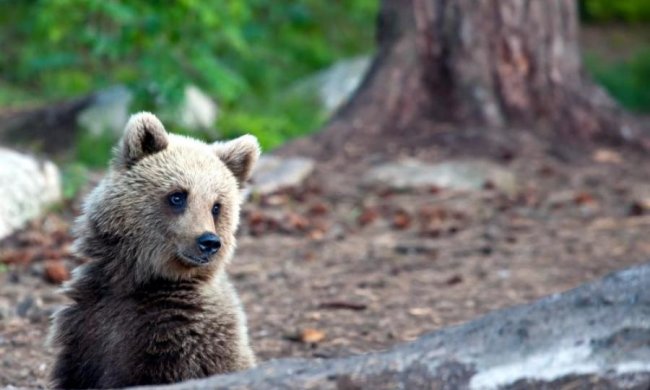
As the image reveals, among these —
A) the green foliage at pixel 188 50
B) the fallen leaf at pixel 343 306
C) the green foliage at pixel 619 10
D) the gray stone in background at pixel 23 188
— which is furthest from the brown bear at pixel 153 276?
the green foliage at pixel 619 10

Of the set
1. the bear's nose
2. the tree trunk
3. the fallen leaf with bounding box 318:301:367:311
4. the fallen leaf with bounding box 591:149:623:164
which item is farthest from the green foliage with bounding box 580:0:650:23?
the bear's nose

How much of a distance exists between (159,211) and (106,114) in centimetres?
626

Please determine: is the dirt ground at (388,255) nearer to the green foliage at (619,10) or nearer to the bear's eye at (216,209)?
the bear's eye at (216,209)

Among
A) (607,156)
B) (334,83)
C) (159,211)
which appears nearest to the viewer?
(159,211)

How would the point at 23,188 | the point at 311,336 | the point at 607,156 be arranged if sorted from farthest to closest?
1. the point at 607,156
2. the point at 23,188
3. the point at 311,336

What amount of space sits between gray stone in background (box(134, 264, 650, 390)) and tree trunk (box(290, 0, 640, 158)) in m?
6.15

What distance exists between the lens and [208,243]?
167 inches

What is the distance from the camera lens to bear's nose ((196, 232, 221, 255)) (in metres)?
4.25

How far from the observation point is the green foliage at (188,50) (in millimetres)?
9789

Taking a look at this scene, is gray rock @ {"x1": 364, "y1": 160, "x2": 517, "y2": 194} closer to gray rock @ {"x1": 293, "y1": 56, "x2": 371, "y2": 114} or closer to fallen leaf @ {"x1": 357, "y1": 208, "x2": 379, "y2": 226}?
fallen leaf @ {"x1": 357, "y1": 208, "x2": 379, "y2": 226}

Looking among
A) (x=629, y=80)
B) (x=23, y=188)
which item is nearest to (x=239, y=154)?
(x=23, y=188)

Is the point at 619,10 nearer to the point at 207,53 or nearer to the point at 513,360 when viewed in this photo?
the point at 207,53

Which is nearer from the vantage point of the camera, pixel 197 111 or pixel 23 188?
pixel 23 188

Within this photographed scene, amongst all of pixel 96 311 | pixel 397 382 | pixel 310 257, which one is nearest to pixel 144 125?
pixel 96 311
